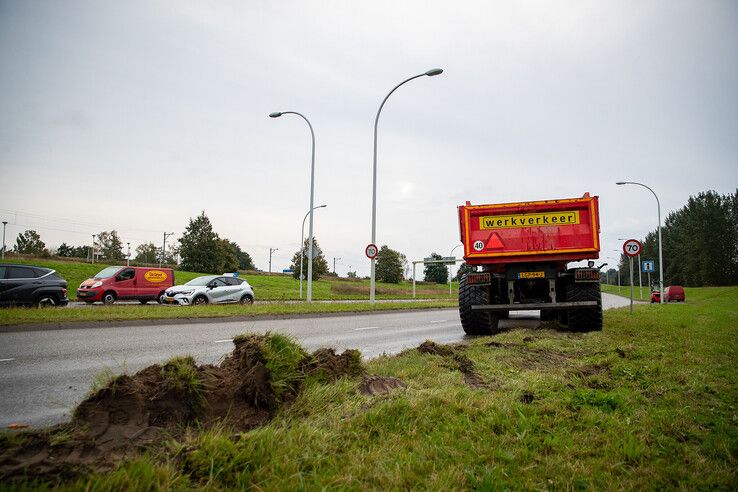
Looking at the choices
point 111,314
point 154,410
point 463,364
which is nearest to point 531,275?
point 463,364

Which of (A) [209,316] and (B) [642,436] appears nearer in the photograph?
(B) [642,436]

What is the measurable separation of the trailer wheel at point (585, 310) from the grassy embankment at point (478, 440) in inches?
200

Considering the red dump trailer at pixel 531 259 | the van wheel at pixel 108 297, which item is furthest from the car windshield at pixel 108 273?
the red dump trailer at pixel 531 259

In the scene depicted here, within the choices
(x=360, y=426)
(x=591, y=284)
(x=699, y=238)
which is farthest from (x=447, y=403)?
(x=699, y=238)

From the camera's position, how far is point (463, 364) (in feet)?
17.6

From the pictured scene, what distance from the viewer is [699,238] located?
90750 millimetres

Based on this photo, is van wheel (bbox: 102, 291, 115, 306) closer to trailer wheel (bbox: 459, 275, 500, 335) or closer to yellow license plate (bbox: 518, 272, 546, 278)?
trailer wheel (bbox: 459, 275, 500, 335)

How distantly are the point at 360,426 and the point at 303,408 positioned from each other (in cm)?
50

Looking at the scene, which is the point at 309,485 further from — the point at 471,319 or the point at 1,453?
the point at 471,319

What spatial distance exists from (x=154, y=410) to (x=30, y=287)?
17.1 m

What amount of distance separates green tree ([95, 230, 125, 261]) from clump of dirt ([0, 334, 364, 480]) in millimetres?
110431

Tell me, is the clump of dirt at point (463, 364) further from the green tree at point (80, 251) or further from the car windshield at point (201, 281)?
the green tree at point (80, 251)

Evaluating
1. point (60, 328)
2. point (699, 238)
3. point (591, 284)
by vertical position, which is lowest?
point (60, 328)

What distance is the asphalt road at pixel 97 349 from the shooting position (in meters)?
4.37
